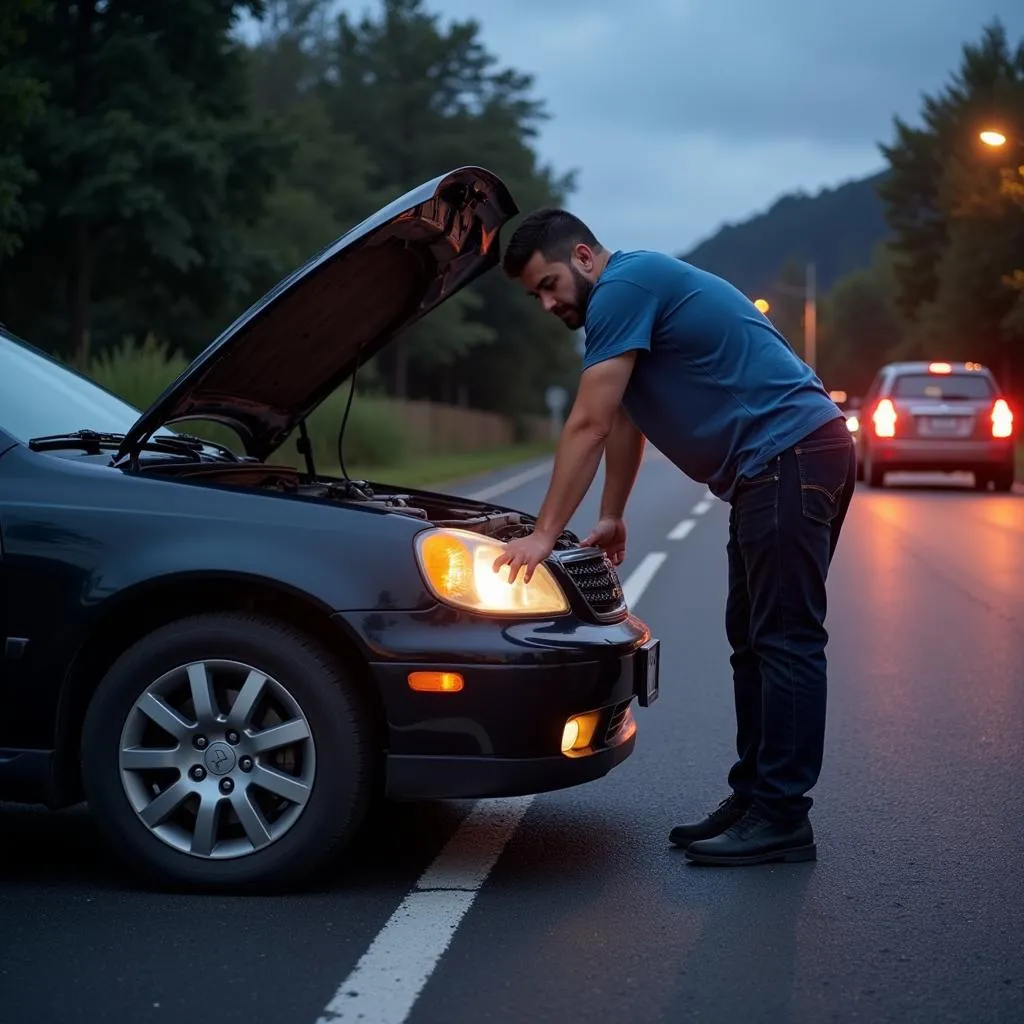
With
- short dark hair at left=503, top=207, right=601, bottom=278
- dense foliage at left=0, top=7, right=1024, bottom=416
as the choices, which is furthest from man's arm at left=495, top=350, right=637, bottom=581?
dense foliage at left=0, top=7, right=1024, bottom=416

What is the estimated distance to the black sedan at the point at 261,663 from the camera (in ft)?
13.9

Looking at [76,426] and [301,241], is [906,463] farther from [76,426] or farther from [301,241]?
[301,241]

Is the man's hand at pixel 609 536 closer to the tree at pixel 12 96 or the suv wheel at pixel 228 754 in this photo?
the suv wheel at pixel 228 754

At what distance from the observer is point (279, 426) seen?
5.82 m

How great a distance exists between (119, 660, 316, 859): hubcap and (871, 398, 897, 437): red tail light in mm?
20625

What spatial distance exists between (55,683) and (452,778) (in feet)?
3.21

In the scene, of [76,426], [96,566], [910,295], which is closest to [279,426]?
[76,426]

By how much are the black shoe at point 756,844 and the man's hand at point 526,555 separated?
0.89m

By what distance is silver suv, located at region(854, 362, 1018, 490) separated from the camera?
2386 centimetres

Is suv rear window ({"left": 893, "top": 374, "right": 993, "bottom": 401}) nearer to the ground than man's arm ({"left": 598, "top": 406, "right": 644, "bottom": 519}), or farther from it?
farther from it

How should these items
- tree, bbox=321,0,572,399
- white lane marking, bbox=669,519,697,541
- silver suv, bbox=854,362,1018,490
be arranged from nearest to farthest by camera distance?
white lane marking, bbox=669,519,697,541 → silver suv, bbox=854,362,1018,490 → tree, bbox=321,0,572,399

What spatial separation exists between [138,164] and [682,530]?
17.3 metres

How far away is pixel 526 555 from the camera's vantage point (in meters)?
4.39

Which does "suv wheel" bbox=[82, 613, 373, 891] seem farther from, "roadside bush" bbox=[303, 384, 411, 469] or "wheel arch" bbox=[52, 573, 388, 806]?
"roadside bush" bbox=[303, 384, 411, 469]
